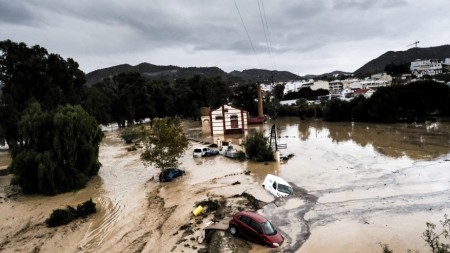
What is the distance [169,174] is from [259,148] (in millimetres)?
10620

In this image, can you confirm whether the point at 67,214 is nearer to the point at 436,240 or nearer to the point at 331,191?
the point at 331,191

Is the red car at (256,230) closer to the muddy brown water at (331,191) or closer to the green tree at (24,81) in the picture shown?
the muddy brown water at (331,191)

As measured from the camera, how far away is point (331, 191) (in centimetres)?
2512

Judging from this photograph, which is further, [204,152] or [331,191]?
[204,152]

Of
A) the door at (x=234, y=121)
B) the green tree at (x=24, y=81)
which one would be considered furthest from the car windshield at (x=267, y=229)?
the door at (x=234, y=121)

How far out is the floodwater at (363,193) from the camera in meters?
16.8

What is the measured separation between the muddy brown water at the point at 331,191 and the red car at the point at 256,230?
1.47ft

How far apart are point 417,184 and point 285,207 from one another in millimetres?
11623

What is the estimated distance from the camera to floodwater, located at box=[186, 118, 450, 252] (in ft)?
55.1

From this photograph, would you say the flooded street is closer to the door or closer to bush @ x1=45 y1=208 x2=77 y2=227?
bush @ x1=45 y1=208 x2=77 y2=227

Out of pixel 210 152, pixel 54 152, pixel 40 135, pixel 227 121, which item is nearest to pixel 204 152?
pixel 210 152

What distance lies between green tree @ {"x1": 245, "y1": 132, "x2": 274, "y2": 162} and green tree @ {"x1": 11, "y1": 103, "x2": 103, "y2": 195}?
16.5m

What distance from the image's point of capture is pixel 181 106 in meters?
107

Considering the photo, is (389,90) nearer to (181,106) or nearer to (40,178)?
(181,106)
